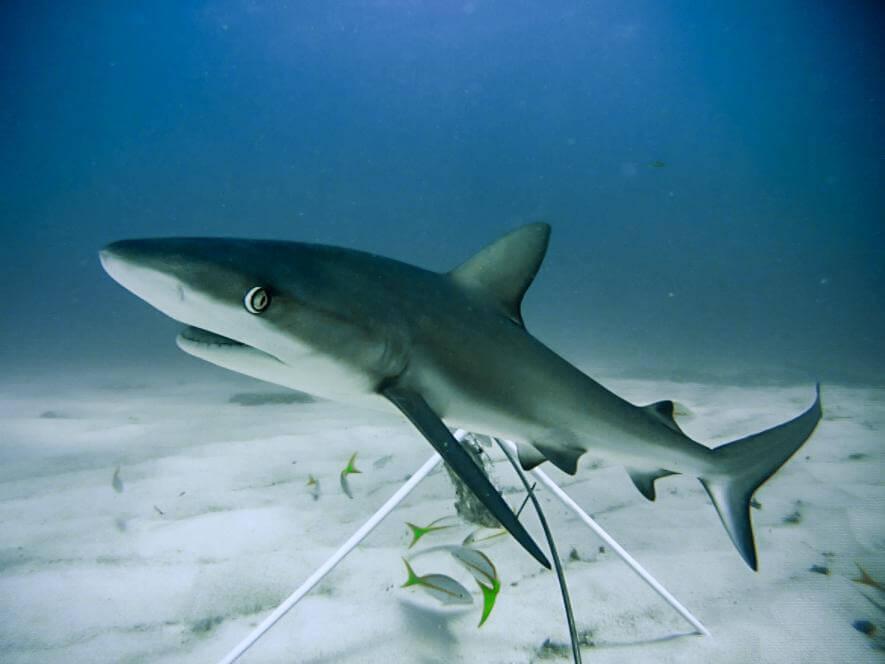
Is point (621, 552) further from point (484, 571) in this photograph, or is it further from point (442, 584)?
point (442, 584)

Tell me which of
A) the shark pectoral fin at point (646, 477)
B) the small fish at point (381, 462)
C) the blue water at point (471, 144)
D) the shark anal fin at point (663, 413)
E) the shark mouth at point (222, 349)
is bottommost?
the small fish at point (381, 462)

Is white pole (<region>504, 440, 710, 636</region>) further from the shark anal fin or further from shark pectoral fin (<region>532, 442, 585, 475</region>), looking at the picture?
the shark anal fin

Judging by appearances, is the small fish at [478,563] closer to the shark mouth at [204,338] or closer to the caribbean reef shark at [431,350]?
the caribbean reef shark at [431,350]

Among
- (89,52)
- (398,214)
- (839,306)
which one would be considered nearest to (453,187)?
(398,214)

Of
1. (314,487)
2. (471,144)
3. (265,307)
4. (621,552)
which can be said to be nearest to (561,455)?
(621,552)

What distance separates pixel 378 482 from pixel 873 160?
10587 centimetres

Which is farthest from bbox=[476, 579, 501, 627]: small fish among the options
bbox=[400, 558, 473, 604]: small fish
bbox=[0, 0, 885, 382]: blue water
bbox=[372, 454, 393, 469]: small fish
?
bbox=[0, 0, 885, 382]: blue water

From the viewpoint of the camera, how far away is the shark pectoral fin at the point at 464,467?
1.04m

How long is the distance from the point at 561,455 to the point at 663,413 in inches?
25.6

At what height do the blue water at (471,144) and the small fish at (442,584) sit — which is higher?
the blue water at (471,144)

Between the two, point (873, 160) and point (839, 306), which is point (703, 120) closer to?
point (873, 160)

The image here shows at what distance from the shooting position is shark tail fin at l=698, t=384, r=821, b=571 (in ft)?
6.55

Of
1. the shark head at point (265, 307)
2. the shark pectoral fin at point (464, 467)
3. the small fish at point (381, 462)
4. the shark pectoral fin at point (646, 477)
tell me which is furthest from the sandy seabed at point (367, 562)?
the shark head at point (265, 307)

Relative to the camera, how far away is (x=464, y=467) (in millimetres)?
1112
